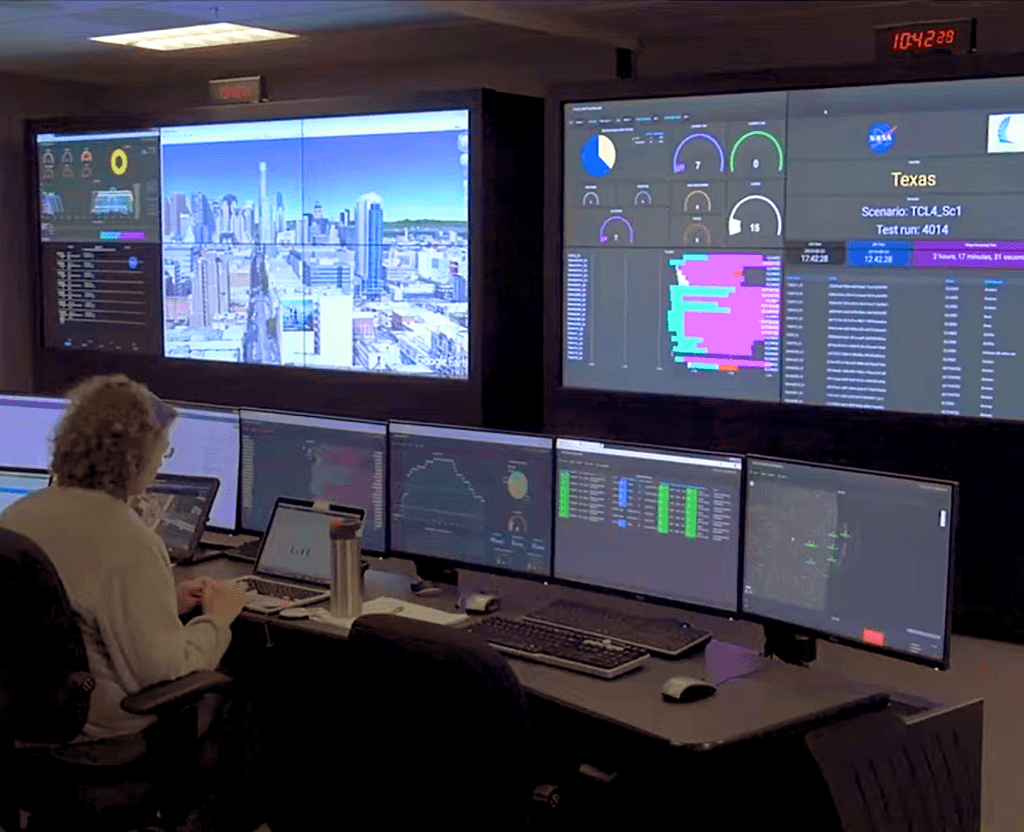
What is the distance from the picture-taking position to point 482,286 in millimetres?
4395

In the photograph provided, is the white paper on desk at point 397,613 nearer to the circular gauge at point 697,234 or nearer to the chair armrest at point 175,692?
the chair armrest at point 175,692

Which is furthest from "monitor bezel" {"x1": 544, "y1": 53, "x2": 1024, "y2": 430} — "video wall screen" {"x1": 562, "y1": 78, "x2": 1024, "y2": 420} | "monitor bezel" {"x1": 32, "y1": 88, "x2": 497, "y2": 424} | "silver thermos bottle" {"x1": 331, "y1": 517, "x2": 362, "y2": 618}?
"silver thermos bottle" {"x1": 331, "y1": 517, "x2": 362, "y2": 618}

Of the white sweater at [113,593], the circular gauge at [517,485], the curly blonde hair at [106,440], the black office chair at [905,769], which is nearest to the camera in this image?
the black office chair at [905,769]

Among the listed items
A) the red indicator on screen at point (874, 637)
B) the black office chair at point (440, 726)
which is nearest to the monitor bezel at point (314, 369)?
the red indicator on screen at point (874, 637)

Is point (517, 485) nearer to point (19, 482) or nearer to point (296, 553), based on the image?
point (296, 553)

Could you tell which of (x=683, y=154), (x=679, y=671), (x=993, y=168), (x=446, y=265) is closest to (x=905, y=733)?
(x=679, y=671)

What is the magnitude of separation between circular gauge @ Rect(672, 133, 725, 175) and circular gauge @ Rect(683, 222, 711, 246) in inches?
6.0

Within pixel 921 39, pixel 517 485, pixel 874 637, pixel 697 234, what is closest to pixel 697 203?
pixel 697 234

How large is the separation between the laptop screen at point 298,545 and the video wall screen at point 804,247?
114cm

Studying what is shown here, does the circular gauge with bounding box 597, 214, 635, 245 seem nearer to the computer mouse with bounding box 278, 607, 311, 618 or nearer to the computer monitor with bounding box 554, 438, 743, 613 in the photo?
the computer monitor with bounding box 554, 438, 743, 613

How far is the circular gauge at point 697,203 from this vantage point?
395cm

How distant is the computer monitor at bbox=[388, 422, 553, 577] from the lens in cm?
324

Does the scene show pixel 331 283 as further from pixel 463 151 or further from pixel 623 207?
pixel 623 207

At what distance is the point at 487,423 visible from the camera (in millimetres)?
4445
